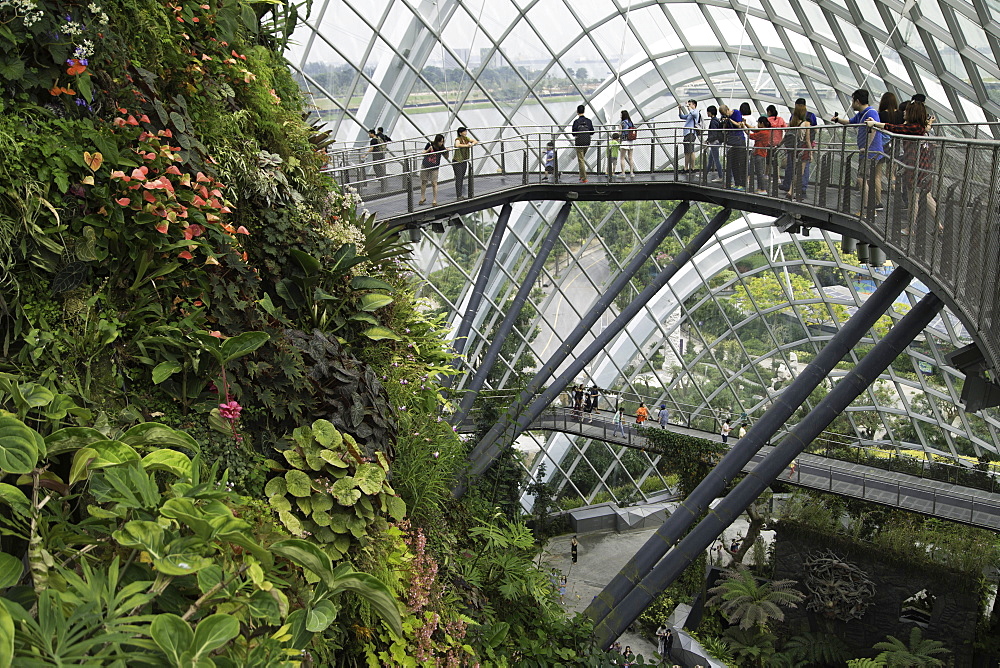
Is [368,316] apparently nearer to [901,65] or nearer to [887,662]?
[901,65]

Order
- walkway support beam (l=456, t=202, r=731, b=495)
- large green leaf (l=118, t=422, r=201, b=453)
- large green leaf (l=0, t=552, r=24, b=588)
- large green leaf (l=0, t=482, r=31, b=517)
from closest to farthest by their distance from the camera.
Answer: large green leaf (l=0, t=552, r=24, b=588), large green leaf (l=0, t=482, r=31, b=517), large green leaf (l=118, t=422, r=201, b=453), walkway support beam (l=456, t=202, r=731, b=495)

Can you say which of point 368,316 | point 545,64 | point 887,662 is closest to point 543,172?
point 545,64

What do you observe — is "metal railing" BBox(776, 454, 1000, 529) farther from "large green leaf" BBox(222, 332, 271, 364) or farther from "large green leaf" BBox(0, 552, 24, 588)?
"large green leaf" BBox(0, 552, 24, 588)

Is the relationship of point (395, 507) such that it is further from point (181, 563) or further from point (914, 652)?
point (914, 652)

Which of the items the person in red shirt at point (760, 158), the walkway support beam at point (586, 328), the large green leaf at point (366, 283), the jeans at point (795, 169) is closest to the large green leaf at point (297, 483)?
the large green leaf at point (366, 283)

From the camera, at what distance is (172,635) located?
3.12 metres

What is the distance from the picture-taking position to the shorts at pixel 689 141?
17906 mm

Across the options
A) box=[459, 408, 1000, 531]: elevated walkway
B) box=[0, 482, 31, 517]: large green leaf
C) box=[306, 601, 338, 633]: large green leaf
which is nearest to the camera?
box=[0, 482, 31, 517]: large green leaf

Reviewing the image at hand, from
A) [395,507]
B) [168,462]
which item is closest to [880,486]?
[395,507]

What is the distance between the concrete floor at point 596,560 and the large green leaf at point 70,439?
2020 cm

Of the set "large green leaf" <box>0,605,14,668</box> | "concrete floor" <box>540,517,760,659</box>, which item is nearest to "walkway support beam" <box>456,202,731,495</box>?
"concrete floor" <box>540,517,760,659</box>

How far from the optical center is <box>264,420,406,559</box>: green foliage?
5.42 meters

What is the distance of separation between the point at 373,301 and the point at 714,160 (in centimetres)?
1165

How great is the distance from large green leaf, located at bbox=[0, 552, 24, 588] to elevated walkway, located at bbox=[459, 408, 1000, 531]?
17140 millimetres
